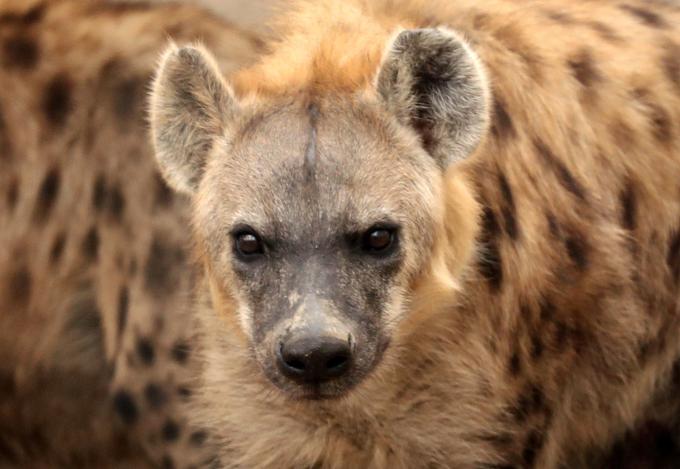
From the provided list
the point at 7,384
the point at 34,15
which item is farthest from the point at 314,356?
the point at 34,15

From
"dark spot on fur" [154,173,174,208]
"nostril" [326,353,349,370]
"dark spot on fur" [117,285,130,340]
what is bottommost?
"dark spot on fur" [117,285,130,340]

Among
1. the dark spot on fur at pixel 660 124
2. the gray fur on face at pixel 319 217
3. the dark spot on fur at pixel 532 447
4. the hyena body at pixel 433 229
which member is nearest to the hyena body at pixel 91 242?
the hyena body at pixel 433 229

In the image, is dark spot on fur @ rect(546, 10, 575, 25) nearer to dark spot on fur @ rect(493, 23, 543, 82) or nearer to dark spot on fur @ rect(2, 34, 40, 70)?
dark spot on fur @ rect(493, 23, 543, 82)

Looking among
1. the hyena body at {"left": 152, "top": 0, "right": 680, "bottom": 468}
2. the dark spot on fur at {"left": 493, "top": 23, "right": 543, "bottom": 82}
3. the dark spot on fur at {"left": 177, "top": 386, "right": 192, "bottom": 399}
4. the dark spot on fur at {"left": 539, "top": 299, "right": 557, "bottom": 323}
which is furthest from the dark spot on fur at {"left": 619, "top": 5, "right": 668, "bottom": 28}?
the dark spot on fur at {"left": 177, "top": 386, "right": 192, "bottom": 399}

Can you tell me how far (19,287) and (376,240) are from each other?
1.54m

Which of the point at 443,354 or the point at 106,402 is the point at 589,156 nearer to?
the point at 443,354

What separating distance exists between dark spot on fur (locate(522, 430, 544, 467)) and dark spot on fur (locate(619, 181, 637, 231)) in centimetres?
56

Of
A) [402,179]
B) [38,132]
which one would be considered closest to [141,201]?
[38,132]

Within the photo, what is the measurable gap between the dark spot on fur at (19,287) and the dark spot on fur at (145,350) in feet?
1.54

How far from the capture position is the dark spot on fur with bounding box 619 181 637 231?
4770mm

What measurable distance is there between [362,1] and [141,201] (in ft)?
2.79

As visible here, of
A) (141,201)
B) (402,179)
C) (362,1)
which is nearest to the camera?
(402,179)

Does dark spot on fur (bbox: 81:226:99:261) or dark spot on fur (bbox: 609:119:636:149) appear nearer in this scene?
dark spot on fur (bbox: 609:119:636:149)

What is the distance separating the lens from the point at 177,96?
14.2 feet
